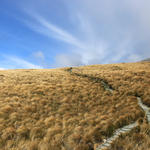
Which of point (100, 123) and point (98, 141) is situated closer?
point (98, 141)

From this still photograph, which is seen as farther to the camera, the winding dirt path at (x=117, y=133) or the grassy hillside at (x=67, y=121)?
the grassy hillside at (x=67, y=121)

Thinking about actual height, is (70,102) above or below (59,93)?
below

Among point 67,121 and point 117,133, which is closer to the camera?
point 117,133

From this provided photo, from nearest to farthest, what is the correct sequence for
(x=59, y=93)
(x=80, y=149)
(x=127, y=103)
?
(x=80, y=149) → (x=127, y=103) → (x=59, y=93)

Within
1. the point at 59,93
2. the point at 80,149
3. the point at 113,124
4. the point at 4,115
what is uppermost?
the point at 59,93

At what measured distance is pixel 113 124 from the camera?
335 inches

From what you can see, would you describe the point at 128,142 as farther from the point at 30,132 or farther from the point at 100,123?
the point at 30,132

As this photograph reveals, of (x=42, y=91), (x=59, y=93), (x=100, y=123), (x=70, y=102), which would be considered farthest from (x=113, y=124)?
(x=42, y=91)

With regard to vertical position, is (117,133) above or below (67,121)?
below

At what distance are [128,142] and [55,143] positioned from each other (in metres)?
3.98

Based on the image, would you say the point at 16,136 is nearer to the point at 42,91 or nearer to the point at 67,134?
the point at 67,134

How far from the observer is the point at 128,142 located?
249 inches

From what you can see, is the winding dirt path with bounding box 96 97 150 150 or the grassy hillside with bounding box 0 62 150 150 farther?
the grassy hillside with bounding box 0 62 150 150

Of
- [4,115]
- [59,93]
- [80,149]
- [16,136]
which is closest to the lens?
[80,149]
